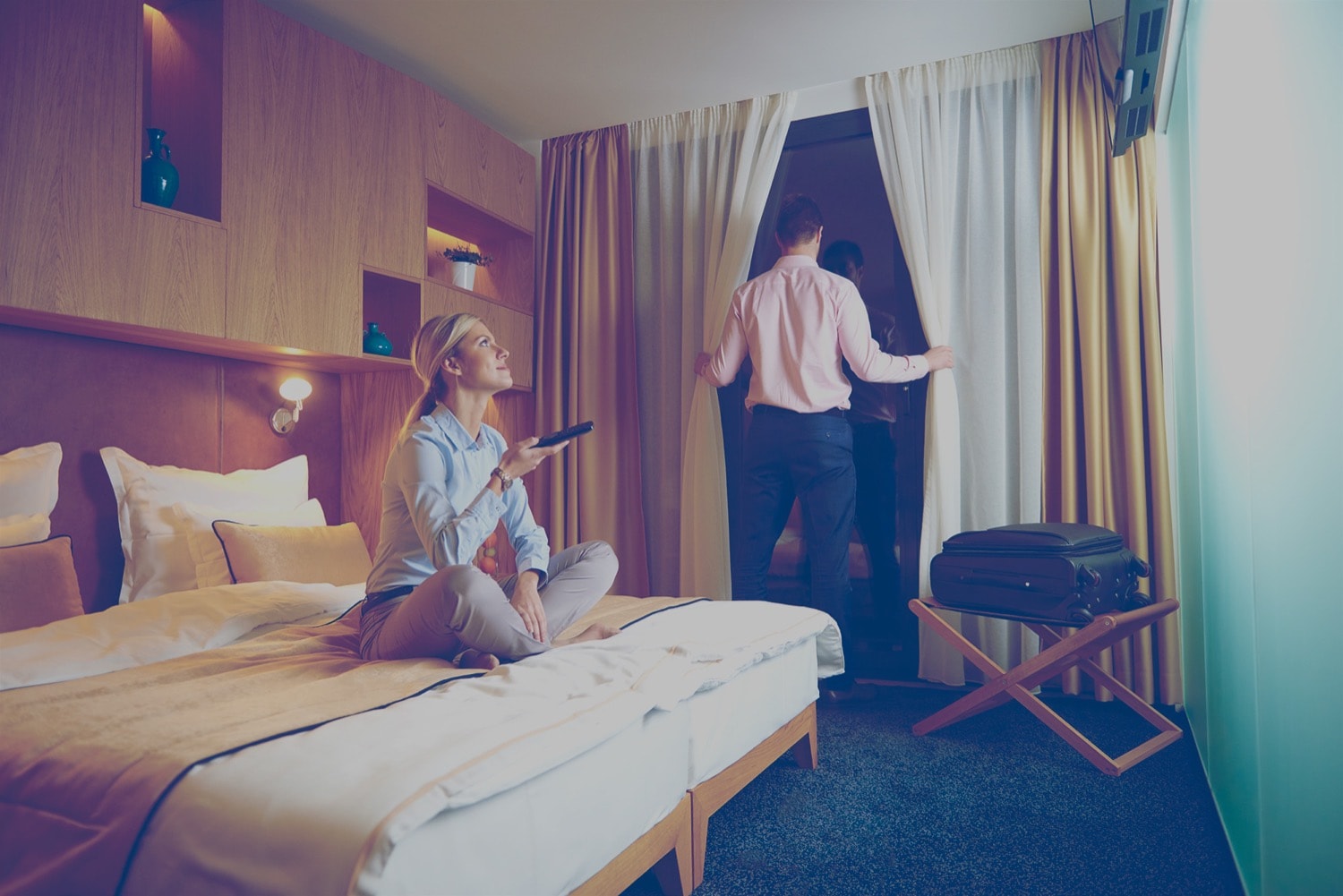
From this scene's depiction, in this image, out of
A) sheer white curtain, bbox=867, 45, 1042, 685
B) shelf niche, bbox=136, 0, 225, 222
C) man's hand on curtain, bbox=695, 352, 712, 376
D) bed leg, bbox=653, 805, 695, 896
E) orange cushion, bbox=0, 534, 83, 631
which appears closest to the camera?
bed leg, bbox=653, 805, 695, 896

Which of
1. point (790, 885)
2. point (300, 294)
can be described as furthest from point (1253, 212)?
point (300, 294)

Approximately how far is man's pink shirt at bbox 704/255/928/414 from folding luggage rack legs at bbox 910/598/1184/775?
88cm

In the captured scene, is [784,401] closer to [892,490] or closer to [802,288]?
[802,288]

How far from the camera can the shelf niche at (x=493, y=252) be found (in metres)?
3.95

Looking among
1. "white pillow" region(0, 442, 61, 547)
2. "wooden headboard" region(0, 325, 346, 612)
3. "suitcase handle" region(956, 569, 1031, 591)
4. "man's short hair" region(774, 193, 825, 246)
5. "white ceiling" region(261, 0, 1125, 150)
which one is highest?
"white ceiling" region(261, 0, 1125, 150)

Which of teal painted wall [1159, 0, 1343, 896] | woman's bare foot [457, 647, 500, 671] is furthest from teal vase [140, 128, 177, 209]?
teal painted wall [1159, 0, 1343, 896]

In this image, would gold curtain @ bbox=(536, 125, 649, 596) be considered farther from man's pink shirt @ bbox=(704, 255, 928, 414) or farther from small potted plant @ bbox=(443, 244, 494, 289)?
man's pink shirt @ bbox=(704, 255, 928, 414)

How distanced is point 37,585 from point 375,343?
149 centimetres

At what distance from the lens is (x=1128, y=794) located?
2113 mm

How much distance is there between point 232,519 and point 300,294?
2.59 feet

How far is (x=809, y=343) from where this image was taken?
Answer: 3.14m

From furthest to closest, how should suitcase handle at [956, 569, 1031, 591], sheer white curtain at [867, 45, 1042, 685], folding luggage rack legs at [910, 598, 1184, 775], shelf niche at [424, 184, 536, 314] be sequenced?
shelf niche at [424, 184, 536, 314] < sheer white curtain at [867, 45, 1042, 685] < suitcase handle at [956, 569, 1031, 591] < folding luggage rack legs at [910, 598, 1184, 775]

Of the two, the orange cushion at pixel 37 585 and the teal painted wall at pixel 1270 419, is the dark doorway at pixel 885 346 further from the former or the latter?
the orange cushion at pixel 37 585

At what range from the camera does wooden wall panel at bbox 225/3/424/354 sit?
2.73 m
